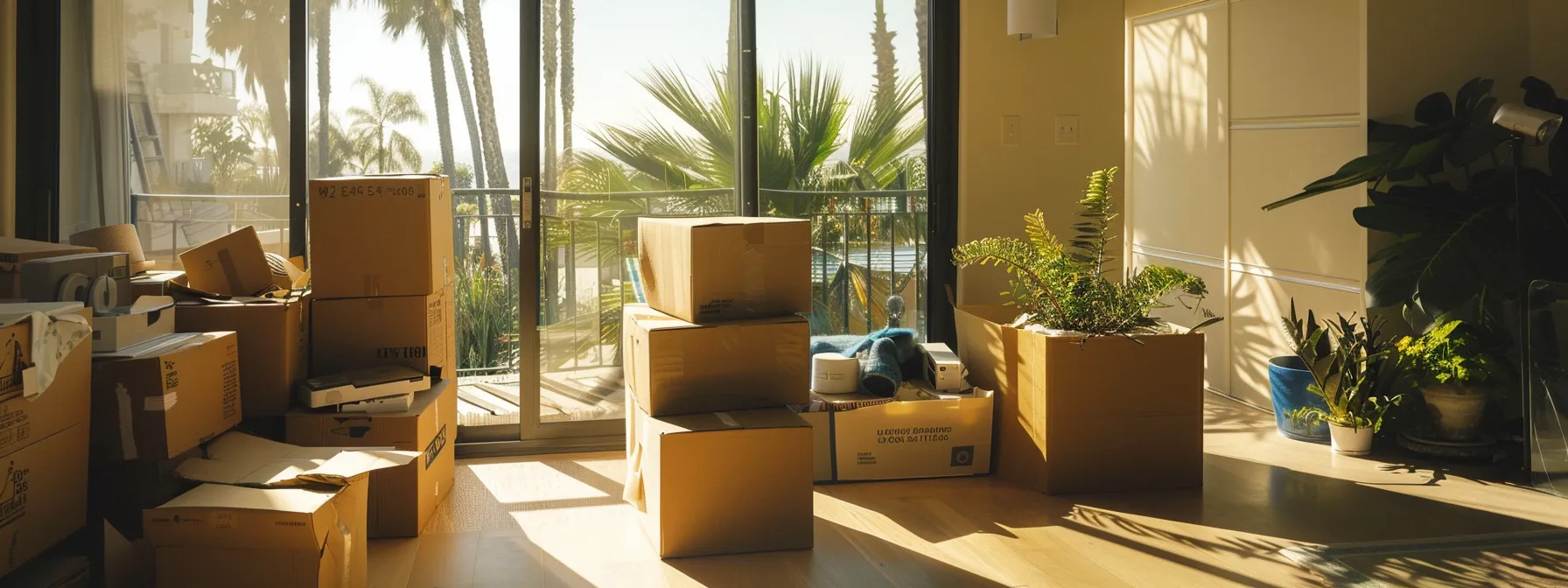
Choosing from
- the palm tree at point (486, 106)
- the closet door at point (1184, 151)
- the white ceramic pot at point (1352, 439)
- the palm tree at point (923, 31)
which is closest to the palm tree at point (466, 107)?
the palm tree at point (486, 106)

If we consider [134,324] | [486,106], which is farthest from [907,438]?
[134,324]

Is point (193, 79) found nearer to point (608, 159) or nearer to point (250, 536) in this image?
point (608, 159)

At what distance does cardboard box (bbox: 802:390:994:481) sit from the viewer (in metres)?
3.47

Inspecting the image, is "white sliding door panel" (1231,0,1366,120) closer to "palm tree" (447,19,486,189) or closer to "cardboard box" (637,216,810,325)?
"cardboard box" (637,216,810,325)

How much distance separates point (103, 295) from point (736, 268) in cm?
155

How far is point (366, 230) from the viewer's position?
3121 mm

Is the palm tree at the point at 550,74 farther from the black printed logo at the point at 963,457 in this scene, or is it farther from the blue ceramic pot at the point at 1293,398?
A: the blue ceramic pot at the point at 1293,398

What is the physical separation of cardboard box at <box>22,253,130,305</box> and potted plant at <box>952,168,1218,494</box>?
2.30m

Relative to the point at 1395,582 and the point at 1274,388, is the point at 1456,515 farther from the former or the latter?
the point at 1274,388

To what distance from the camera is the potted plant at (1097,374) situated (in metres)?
3.25

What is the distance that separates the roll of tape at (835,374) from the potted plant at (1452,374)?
1.77 meters

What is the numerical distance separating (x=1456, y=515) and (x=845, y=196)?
218 centimetres

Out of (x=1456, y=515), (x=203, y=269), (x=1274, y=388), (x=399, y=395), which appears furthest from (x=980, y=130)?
(x=203, y=269)

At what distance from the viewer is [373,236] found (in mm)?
3129
